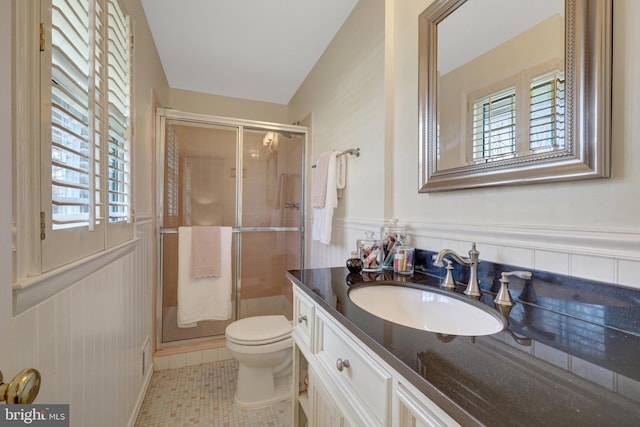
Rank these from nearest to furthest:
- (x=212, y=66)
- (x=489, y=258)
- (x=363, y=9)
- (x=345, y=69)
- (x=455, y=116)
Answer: (x=489, y=258) → (x=455, y=116) → (x=363, y=9) → (x=345, y=69) → (x=212, y=66)

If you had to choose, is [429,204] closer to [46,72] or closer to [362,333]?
[362,333]

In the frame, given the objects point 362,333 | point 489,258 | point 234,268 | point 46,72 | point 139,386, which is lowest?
point 139,386

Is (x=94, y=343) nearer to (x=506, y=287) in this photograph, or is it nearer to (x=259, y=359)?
(x=259, y=359)

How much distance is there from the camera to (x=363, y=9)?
5.25 feet

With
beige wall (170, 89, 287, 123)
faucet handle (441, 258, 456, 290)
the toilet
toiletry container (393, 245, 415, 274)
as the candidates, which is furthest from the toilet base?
beige wall (170, 89, 287, 123)

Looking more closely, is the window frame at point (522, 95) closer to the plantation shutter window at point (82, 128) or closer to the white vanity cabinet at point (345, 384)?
the white vanity cabinet at point (345, 384)

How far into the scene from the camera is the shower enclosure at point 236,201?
7.26 ft

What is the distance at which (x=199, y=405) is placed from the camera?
1.68 meters

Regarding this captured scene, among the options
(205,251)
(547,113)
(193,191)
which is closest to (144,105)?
(193,191)

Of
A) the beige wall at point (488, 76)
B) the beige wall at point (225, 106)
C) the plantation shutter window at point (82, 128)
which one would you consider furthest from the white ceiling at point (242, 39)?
the beige wall at point (488, 76)

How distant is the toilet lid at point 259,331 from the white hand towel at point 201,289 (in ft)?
1.65

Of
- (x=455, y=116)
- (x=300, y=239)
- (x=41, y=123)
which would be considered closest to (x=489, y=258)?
(x=455, y=116)

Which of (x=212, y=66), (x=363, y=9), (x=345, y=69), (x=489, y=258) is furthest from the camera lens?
(x=212, y=66)

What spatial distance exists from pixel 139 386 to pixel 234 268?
3.42 ft
